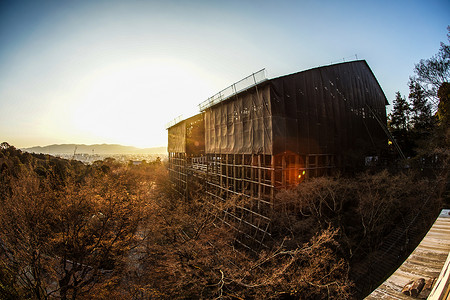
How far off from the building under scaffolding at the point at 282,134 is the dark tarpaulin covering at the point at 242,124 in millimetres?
71

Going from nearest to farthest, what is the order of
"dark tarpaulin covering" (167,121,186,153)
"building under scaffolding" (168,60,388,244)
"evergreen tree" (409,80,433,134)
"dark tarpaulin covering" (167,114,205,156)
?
"building under scaffolding" (168,60,388,244)
"evergreen tree" (409,80,433,134)
"dark tarpaulin covering" (167,114,205,156)
"dark tarpaulin covering" (167,121,186,153)

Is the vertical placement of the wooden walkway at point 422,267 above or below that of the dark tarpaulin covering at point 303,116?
below

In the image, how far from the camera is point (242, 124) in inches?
679

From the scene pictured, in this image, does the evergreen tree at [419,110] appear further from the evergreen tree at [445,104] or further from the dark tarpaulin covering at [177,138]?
the dark tarpaulin covering at [177,138]

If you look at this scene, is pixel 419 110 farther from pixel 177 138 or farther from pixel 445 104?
pixel 177 138

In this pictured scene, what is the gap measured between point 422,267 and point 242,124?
14.5m

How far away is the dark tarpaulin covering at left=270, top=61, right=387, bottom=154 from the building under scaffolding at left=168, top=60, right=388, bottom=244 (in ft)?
0.23

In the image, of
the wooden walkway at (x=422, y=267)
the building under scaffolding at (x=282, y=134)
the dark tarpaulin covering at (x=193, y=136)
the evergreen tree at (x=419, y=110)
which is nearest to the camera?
the wooden walkway at (x=422, y=267)

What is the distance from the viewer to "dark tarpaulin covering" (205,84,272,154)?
49.0 ft

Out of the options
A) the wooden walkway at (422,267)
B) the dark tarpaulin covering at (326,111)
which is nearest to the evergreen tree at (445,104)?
the dark tarpaulin covering at (326,111)

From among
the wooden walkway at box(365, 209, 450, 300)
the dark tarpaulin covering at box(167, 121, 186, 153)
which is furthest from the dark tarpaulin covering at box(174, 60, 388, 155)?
the wooden walkway at box(365, 209, 450, 300)

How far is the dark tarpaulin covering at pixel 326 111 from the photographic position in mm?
14844

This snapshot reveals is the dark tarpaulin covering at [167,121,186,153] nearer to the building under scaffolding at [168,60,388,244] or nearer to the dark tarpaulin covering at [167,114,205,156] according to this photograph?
the dark tarpaulin covering at [167,114,205,156]

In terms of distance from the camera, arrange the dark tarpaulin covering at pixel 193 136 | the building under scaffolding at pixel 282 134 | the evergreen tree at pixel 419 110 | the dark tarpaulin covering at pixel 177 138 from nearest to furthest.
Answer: the building under scaffolding at pixel 282 134 < the evergreen tree at pixel 419 110 < the dark tarpaulin covering at pixel 193 136 < the dark tarpaulin covering at pixel 177 138
